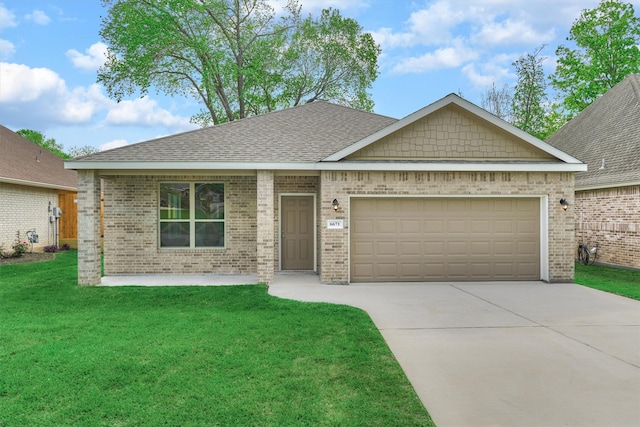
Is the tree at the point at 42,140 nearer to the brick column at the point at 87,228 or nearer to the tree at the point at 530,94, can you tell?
the brick column at the point at 87,228

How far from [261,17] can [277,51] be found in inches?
87.3

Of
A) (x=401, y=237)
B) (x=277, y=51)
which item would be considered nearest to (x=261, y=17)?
(x=277, y=51)

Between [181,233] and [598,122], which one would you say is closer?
[181,233]

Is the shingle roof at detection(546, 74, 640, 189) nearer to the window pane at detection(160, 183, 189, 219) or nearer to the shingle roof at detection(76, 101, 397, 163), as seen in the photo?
the shingle roof at detection(76, 101, 397, 163)

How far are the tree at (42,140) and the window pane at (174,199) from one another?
1699 inches

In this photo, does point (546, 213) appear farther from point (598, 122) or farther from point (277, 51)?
point (277, 51)

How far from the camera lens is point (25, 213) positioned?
55.5ft

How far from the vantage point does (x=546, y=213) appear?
34.8ft

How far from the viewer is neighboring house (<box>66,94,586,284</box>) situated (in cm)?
1016

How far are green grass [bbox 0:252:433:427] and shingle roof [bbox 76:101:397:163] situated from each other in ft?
12.1

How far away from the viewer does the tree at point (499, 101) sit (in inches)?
1206

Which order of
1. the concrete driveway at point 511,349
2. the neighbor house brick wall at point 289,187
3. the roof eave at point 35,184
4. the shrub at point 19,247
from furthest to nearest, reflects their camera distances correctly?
the shrub at point 19,247
the roof eave at point 35,184
the neighbor house brick wall at point 289,187
the concrete driveway at point 511,349

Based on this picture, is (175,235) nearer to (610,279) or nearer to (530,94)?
(610,279)

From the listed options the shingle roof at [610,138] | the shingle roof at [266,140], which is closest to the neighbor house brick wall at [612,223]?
the shingle roof at [610,138]
